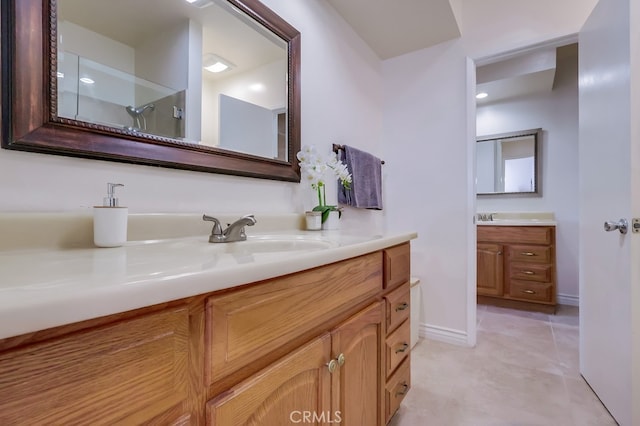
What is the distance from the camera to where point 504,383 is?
1564mm

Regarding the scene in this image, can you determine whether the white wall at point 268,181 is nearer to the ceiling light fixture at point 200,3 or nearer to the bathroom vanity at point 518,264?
the ceiling light fixture at point 200,3

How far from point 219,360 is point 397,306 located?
33.8 inches

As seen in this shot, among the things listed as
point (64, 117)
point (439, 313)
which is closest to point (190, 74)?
point (64, 117)

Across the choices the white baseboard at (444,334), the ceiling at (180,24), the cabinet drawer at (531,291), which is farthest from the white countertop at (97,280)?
the cabinet drawer at (531,291)

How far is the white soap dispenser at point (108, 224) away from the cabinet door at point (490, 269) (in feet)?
9.63

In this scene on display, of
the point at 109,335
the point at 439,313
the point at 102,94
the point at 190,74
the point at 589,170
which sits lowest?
the point at 439,313

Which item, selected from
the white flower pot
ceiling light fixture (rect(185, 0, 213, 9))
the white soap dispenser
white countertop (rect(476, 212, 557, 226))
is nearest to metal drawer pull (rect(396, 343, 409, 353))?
the white flower pot

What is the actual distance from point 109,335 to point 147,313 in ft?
0.15

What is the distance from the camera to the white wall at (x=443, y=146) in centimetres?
191

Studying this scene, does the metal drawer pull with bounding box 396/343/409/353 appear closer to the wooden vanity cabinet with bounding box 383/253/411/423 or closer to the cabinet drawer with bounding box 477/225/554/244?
the wooden vanity cabinet with bounding box 383/253/411/423

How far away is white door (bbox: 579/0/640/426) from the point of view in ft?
3.81

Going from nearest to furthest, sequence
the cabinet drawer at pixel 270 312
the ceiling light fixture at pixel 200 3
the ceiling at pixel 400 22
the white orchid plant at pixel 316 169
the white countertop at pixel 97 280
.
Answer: the white countertop at pixel 97 280, the cabinet drawer at pixel 270 312, the ceiling light fixture at pixel 200 3, the white orchid plant at pixel 316 169, the ceiling at pixel 400 22

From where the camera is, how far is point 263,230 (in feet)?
4.03

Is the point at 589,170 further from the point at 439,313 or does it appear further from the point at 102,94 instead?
the point at 102,94
